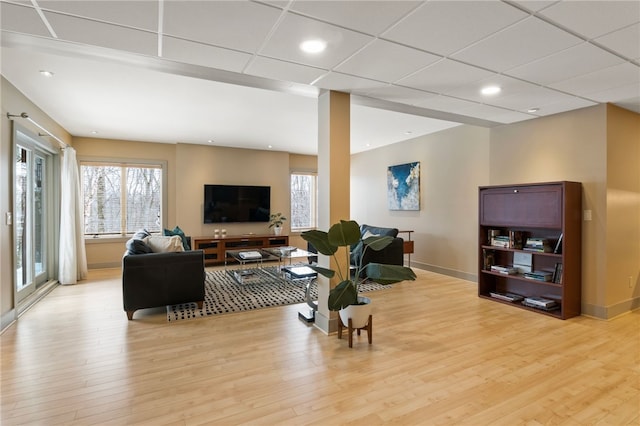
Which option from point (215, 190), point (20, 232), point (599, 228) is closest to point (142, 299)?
point (20, 232)

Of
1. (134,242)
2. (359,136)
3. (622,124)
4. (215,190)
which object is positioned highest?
(359,136)

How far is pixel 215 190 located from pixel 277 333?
4874 millimetres

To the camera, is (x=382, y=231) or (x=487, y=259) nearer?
(x=487, y=259)

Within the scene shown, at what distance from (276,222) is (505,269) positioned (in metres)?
5.07

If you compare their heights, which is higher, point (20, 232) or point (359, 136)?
point (359, 136)

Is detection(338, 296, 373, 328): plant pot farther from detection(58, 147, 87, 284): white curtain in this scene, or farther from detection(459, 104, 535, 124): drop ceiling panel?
detection(58, 147, 87, 284): white curtain

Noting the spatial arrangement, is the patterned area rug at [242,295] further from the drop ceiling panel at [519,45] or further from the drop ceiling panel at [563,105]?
the drop ceiling panel at [519,45]

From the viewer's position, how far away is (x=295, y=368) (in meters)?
2.63

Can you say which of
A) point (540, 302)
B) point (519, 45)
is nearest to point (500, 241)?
point (540, 302)

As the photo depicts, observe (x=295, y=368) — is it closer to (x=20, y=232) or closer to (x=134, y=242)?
(x=134, y=242)

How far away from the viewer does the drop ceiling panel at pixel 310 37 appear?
2.21 m

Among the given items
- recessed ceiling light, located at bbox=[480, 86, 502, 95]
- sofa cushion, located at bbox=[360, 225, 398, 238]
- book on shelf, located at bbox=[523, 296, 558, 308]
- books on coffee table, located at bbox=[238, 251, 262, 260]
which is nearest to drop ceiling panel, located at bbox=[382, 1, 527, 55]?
recessed ceiling light, located at bbox=[480, 86, 502, 95]

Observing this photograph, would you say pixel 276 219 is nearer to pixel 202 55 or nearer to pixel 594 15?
pixel 202 55

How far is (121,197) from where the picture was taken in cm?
695
